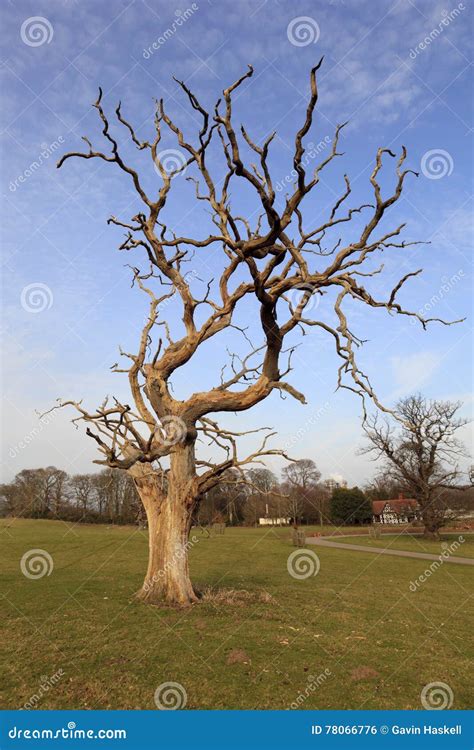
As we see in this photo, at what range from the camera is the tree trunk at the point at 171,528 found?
11.9 meters

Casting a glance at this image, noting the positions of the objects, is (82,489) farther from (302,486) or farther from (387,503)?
(387,503)

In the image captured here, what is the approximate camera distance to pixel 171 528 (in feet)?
39.4

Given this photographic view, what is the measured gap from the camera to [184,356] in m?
13.3

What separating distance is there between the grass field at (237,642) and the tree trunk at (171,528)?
0.55 metres

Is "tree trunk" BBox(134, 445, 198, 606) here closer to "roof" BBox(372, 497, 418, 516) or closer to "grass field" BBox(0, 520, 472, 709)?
"grass field" BBox(0, 520, 472, 709)

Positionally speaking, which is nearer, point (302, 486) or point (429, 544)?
point (429, 544)

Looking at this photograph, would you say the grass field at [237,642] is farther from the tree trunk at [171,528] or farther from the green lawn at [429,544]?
the green lawn at [429,544]

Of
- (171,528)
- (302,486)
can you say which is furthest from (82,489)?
(171,528)

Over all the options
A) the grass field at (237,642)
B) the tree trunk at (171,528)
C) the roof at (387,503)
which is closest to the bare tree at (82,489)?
the roof at (387,503)

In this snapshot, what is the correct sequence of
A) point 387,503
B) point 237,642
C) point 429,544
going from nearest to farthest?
point 237,642, point 429,544, point 387,503

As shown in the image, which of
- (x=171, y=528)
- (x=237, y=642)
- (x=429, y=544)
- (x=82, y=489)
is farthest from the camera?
(x=82, y=489)

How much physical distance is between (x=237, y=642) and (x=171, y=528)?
3.63 m

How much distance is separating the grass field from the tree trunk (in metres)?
0.55

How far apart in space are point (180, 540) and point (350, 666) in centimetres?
531
